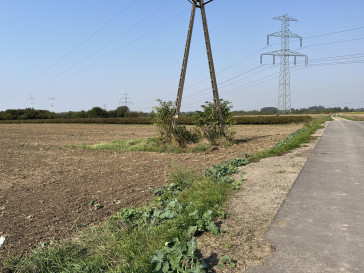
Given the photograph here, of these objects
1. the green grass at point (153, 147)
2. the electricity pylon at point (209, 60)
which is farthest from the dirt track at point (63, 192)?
the electricity pylon at point (209, 60)

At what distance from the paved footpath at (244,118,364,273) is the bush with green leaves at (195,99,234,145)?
9624mm

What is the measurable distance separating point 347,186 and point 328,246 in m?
3.07

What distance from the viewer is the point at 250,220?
4.05 metres

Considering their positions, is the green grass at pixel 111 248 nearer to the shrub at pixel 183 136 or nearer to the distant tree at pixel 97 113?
the shrub at pixel 183 136

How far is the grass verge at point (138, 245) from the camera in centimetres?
291

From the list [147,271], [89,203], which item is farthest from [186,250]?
[89,203]

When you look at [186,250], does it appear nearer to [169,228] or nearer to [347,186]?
[169,228]

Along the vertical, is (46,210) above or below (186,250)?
below

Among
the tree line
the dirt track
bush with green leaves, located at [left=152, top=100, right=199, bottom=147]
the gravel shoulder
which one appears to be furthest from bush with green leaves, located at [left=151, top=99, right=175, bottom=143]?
the tree line

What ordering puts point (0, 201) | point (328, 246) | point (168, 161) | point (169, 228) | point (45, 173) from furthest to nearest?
point (168, 161) → point (45, 173) → point (0, 201) → point (169, 228) → point (328, 246)

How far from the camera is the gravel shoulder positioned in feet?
10.0

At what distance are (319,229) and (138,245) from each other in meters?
2.11

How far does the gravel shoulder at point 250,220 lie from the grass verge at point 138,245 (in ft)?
0.61

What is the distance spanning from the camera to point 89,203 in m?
6.03
